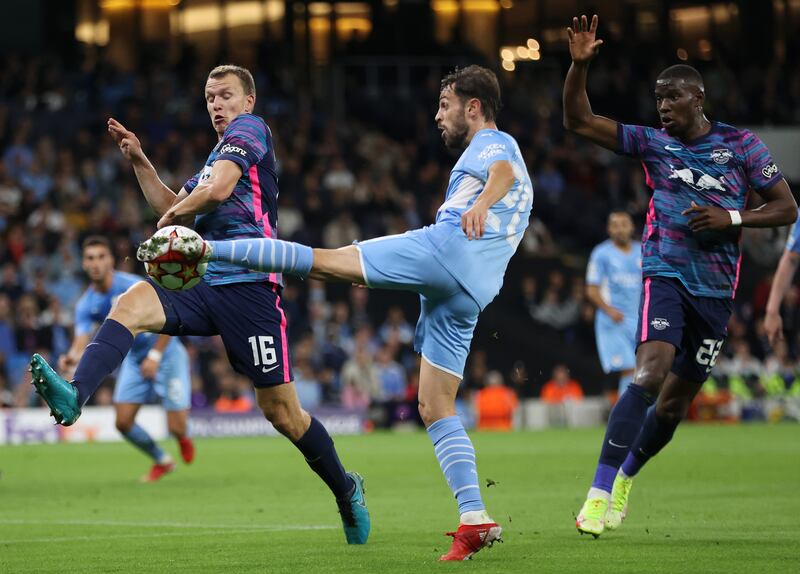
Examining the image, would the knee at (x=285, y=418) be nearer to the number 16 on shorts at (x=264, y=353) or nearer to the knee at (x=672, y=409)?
the number 16 on shorts at (x=264, y=353)

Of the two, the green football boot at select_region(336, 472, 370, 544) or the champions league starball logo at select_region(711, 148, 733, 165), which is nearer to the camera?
the green football boot at select_region(336, 472, 370, 544)

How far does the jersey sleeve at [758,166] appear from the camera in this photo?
868 cm

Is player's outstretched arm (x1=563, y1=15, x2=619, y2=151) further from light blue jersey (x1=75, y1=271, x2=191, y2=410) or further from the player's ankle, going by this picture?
light blue jersey (x1=75, y1=271, x2=191, y2=410)

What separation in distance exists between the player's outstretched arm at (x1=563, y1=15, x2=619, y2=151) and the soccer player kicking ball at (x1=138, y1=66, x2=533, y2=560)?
2.20 feet

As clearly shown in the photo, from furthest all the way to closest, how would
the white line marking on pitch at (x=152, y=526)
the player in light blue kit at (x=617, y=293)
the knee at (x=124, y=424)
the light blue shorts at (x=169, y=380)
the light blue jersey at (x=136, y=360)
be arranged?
the player in light blue kit at (x=617, y=293)
the light blue shorts at (x=169, y=380)
the knee at (x=124, y=424)
the light blue jersey at (x=136, y=360)
the white line marking on pitch at (x=152, y=526)

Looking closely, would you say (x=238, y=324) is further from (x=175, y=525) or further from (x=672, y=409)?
(x=672, y=409)

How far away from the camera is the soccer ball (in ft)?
21.3

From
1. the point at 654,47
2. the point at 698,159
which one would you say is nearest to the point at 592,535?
the point at 698,159

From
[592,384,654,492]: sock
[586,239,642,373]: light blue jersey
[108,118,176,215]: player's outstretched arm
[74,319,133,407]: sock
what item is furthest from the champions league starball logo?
[586,239,642,373]: light blue jersey

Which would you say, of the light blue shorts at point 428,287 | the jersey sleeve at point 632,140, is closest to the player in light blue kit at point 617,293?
A: the jersey sleeve at point 632,140

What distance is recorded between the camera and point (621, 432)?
827 centimetres

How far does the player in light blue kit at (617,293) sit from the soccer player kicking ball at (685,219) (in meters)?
7.19

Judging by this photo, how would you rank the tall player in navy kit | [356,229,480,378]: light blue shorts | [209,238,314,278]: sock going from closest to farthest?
[209,238,314,278]: sock → [356,229,480,378]: light blue shorts → the tall player in navy kit

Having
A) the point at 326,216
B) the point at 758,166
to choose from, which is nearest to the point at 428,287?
the point at 758,166
